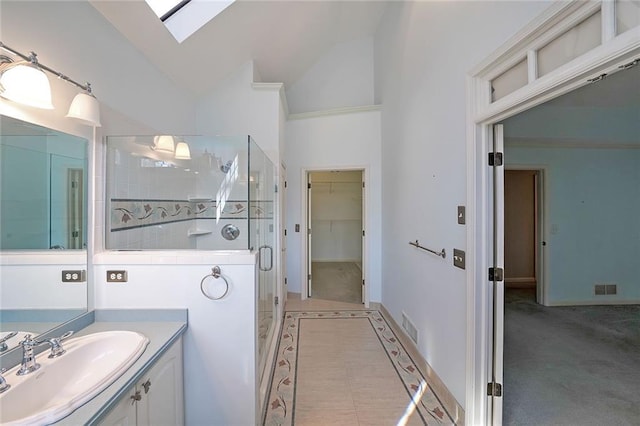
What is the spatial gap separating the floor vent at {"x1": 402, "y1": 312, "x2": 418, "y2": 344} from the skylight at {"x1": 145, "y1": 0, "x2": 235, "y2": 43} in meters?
3.45

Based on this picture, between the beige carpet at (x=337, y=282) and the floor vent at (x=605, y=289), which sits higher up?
the floor vent at (x=605, y=289)

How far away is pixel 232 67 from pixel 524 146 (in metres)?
4.10

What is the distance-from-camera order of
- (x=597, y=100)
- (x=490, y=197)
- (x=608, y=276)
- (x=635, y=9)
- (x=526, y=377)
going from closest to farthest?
(x=635, y=9)
(x=490, y=197)
(x=526, y=377)
(x=597, y=100)
(x=608, y=276)

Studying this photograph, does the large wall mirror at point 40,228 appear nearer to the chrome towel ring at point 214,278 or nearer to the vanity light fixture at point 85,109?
the vanity light fixture at point 85,109

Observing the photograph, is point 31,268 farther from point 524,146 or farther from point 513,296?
point 513,296

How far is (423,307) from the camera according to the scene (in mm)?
2463

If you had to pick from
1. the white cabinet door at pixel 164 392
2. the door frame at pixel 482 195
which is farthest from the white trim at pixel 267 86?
the white cabinet door at pixel 164 392

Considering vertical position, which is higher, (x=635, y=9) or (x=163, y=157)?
(x=635, y=9)

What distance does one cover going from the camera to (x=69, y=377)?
1240mm

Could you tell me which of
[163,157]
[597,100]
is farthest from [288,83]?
[597,100]

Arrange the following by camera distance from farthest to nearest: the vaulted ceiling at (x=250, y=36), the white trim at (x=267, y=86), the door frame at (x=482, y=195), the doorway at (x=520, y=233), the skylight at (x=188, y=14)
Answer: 1. the doorway at (x=520, y=233)
2. the white trim at (x=267, y=86)
3. the skylight at (x=188, y=14)
4. the vaulted ceiling at (x=250, y=36)
5. the door frame at (x=482, y=195)

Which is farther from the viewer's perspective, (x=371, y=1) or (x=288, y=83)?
(x=288, y=83)

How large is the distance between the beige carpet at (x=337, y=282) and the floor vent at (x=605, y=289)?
11.3 feet

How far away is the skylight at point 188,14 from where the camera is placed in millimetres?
2447
